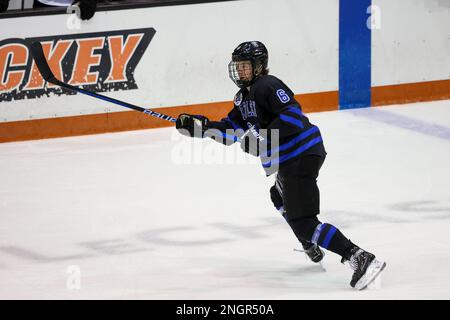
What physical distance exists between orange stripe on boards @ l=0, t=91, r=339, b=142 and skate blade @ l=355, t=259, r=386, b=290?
3697 millimetres

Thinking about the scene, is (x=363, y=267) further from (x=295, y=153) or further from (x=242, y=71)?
(x=242, y=71)

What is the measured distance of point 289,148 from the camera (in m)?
4.64

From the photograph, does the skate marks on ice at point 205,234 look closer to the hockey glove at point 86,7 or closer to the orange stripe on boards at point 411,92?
the hockey glove at point 86,7

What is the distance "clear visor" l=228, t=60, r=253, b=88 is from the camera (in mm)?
4664

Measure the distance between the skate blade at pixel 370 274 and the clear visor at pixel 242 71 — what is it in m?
0.96

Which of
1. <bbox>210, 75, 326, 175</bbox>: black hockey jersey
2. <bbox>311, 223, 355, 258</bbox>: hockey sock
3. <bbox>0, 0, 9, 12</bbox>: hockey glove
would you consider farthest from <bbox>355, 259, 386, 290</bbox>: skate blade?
<bbox>0, 0, 9, 12</bbox>: hockey glove

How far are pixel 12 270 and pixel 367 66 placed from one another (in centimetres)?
434

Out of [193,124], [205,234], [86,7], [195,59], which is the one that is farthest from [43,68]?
[195,59]

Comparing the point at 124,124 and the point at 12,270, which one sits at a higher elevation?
the point at 124,124

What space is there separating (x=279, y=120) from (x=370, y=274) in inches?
30.2

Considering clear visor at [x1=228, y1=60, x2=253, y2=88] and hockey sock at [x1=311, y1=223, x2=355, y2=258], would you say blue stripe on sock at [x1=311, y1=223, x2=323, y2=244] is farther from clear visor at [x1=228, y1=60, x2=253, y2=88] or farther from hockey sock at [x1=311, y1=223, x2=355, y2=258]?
clear visor at [x1=228, y1=60, x2=253, y2=88]

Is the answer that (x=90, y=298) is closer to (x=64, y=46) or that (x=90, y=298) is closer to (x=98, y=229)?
(x=98, y=229)

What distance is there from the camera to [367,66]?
28.3 ft
